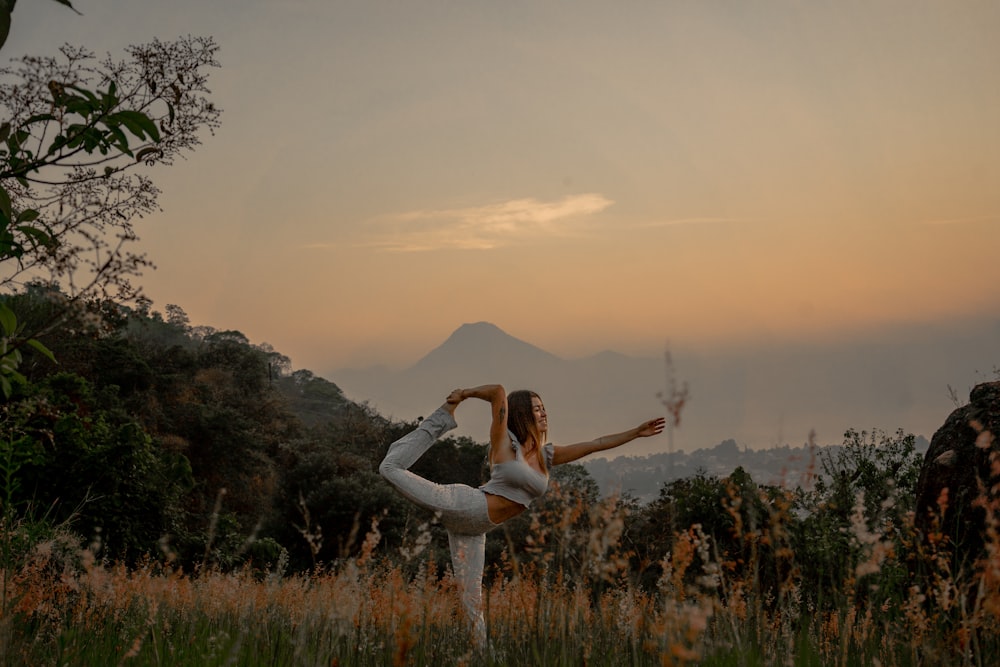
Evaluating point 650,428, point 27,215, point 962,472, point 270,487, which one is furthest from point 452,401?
point 270,487

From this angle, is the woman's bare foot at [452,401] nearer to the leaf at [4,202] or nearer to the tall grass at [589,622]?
the tall grass at [589,622]

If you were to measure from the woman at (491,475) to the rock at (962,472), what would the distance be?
8.39ft

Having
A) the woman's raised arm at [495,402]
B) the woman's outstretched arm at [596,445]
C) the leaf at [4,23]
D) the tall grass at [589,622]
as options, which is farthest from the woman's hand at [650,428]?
the leaf at [4,23]

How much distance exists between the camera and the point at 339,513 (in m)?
21.9

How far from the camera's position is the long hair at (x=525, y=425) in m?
6.57

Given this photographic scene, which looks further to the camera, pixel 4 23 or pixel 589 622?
pixel 589 622

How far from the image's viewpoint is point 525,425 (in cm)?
659

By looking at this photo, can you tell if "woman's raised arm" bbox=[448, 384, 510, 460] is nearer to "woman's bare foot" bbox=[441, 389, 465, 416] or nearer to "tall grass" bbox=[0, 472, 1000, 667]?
"woman's bare foot" bbox=[441, 389, 465, 416]

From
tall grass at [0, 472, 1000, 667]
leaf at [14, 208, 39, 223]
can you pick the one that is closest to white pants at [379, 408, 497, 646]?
tall grass at [0, 472, 1000, 667]

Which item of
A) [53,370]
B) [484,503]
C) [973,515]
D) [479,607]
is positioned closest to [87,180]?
[479,607]

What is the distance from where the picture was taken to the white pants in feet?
20.3

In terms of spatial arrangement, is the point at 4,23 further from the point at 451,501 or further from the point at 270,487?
the point at 270,487

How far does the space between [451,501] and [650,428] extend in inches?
80.4

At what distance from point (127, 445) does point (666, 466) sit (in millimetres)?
13289
